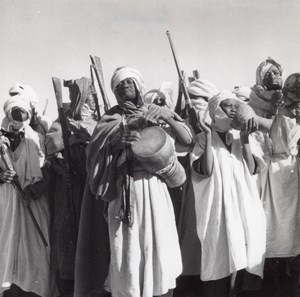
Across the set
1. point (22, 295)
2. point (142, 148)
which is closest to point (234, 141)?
point (142, 148)

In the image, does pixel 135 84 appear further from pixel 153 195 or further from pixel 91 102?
pixel 91 102

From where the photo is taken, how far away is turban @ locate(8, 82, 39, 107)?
633cm

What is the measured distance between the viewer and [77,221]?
5148 mm

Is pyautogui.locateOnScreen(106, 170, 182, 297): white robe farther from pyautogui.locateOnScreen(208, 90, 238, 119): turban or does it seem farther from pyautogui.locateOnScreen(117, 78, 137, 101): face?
pyautogui.locateOnScreen(208, 90, 238, 119): turban

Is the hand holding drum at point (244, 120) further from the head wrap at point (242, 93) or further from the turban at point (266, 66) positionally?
the head wrap at point (242, 93)

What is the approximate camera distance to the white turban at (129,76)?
4305 mm

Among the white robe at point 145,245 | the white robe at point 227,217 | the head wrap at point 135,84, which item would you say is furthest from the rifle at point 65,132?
the white robe at point 227,217

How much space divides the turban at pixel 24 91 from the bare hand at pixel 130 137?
252 cm

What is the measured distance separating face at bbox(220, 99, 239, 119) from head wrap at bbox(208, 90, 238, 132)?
0.09 feet

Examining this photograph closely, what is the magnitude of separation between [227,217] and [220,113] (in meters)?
0.98

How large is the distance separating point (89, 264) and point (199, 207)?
1.17 m

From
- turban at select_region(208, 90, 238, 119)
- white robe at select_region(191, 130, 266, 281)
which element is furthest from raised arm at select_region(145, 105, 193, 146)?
turban at select_region(208, 90, 238, 119)

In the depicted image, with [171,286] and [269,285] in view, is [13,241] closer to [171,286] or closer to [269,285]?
[171,286]

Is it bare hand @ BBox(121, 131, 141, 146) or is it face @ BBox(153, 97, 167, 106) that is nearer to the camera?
bare hand @ BBox(121, 131, 141, 146)
